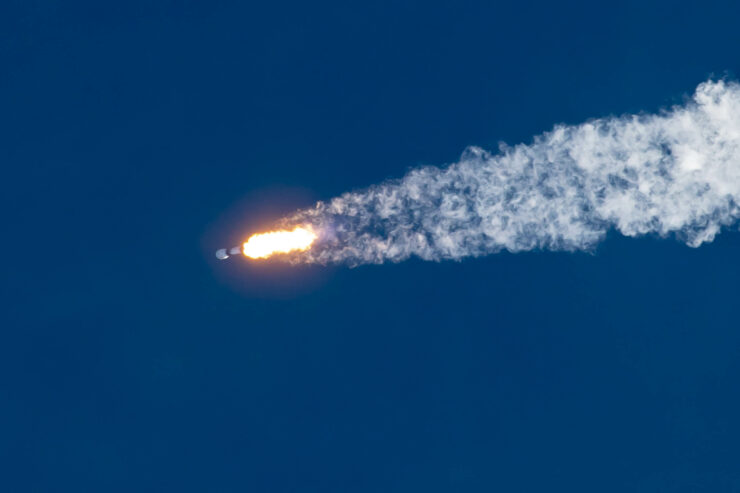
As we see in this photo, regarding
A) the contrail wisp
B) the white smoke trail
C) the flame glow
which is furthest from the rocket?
the white smoke trail

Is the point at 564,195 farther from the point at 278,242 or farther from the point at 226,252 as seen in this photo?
the point at 226,252

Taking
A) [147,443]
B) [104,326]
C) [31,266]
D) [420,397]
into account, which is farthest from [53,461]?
[420,397]

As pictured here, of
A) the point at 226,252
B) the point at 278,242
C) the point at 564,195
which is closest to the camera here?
the point at 564,195

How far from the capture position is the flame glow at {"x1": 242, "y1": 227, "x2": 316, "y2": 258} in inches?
2778

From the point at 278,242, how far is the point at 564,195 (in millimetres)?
26860

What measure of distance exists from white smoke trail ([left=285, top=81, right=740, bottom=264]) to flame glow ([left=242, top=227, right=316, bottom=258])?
1061 mm

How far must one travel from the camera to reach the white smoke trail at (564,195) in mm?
68562

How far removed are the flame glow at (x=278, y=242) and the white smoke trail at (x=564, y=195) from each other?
1.06m

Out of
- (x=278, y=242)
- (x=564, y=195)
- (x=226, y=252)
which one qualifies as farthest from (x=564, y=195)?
(x=226, y=252)

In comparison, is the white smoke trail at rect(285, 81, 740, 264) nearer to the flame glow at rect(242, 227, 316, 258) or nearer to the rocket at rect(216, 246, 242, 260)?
the flame glow at rect(242, 227, 316, 258)

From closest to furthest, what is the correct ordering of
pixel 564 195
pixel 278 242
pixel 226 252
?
pixel 564 195
pixel 226 252
pixel 278 242

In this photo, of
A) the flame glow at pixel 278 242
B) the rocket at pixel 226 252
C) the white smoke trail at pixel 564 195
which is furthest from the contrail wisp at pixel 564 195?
the rocket at pixel 226 252

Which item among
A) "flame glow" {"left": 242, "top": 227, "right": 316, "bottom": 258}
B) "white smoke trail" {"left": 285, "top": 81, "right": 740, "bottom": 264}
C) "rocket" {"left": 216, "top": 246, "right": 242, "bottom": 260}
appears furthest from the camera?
"flame glow" {"left": 242, "top": 227, "right": 316, "bottom": 258}

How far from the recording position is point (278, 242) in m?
70.8
